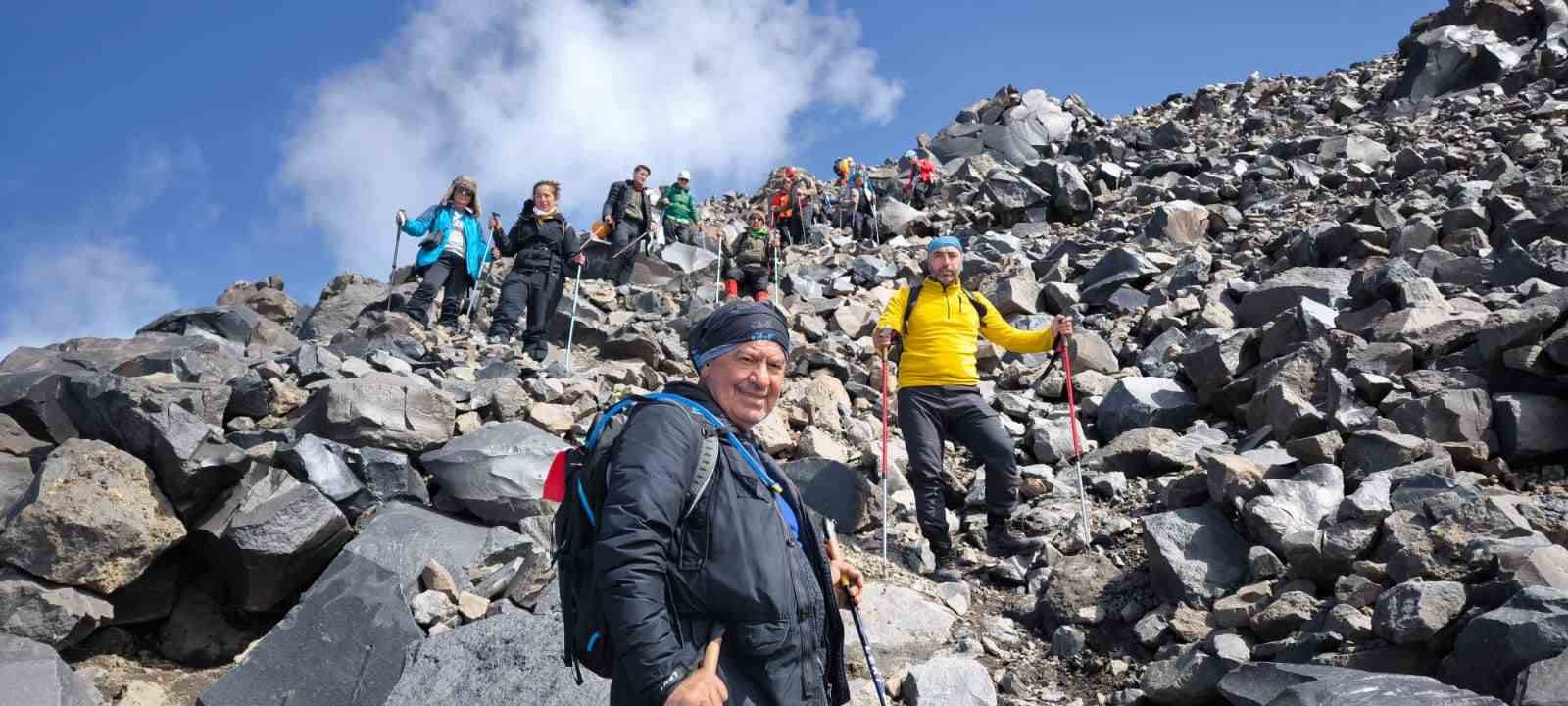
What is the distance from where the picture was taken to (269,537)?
6195mm

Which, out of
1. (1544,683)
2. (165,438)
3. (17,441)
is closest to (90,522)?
(165,438)

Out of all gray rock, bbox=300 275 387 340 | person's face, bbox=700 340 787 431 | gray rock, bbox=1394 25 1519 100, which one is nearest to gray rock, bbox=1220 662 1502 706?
person's face, bbox=700 340 787 431

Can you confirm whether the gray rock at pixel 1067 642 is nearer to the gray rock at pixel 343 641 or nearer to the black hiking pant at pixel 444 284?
the gray rock at pixel 343 641

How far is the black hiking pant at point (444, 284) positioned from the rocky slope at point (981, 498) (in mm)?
423

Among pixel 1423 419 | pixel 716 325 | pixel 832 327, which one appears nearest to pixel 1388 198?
pixel 832 327

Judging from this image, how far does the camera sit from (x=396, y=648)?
217 inches

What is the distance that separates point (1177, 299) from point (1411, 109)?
1649 cm

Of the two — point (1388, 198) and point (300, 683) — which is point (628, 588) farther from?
point (1388, 198)

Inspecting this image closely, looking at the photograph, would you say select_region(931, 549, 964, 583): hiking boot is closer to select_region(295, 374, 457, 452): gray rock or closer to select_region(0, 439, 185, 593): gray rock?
select_region(295, 374, 457, 452): gray rock

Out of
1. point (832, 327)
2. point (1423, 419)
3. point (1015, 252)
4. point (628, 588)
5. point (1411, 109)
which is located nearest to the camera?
point (628, 588)

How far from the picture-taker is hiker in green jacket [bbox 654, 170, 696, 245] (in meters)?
21.9

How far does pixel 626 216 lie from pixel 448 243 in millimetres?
6140

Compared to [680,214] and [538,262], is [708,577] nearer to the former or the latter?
[538,262]

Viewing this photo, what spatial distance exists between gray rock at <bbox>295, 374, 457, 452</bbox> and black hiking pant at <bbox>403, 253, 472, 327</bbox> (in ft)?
16.2
